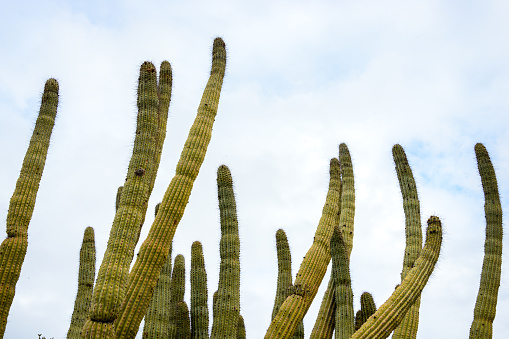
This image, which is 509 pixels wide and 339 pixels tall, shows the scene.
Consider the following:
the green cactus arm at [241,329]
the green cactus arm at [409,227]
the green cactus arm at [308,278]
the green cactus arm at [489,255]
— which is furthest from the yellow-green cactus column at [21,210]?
the green cactus arm at [489,255]

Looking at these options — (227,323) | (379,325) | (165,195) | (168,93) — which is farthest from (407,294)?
(168,93)

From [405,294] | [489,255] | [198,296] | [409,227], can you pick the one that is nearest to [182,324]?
[198,296]

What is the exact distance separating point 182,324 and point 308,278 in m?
2.55

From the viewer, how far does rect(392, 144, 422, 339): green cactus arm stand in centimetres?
734

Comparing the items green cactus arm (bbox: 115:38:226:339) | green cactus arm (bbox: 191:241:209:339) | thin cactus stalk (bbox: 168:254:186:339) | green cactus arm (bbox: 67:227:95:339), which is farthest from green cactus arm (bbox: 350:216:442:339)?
green cactus arm (bbox: 67:227:95:339)

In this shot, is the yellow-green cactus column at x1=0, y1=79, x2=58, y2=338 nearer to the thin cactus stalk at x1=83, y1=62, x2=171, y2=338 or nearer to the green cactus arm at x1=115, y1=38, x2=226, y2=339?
the thin cactus stalk at x1=83, y1=62, x2=171, y2=338

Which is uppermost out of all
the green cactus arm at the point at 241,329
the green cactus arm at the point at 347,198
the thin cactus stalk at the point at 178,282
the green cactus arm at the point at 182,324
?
the green cactus arm at the point at 347,198

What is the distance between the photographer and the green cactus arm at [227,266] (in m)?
7.91

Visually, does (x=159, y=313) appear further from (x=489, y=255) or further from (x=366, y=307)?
(x=489, y=255)

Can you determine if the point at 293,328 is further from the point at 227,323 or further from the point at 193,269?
the point at 193,269

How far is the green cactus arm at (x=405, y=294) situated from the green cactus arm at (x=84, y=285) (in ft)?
14.8

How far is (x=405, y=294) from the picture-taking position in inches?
261

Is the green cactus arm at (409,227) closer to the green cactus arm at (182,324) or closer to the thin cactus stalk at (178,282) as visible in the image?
the green cactus arm at (182,324)

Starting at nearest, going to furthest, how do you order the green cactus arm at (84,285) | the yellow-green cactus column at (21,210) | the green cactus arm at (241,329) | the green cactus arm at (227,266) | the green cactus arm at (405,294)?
1. the green cactus arm at (405,294)
2. the yellow-green cactus column at (21,210)
3. the green cactus arm at (227,266)
4. the green cactus arm at (84,285)
5. the green cactus arm at (241,329)
